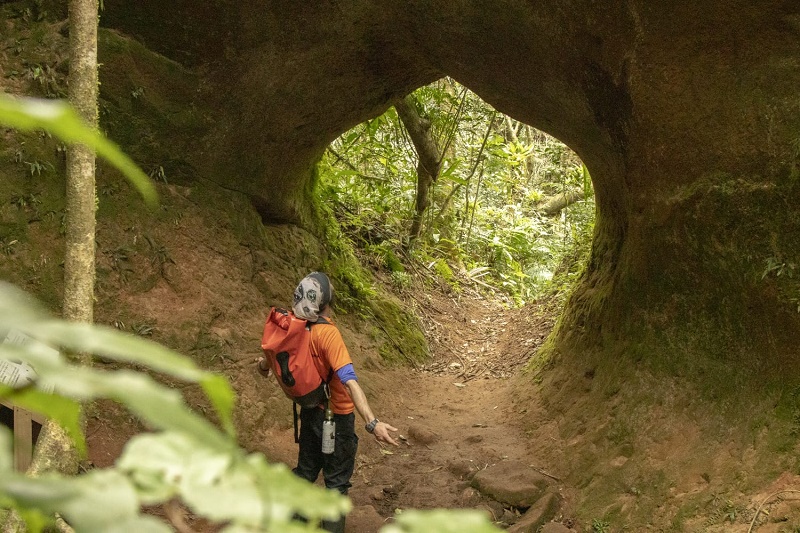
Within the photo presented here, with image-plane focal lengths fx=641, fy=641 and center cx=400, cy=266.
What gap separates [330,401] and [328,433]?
22cm

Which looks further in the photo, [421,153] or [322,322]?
[421,153]

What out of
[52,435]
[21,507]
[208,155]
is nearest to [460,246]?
[208,155]

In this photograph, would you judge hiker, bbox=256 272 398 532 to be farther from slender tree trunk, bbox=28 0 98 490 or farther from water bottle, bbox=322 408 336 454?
slender tree trunk, bbox=28 0 98 490

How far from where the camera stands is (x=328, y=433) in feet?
14.1

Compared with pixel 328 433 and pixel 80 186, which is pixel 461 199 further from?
pixel 80 186

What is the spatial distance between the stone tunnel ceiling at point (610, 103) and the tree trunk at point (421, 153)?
3.36 meters

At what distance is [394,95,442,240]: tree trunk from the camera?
10891mm

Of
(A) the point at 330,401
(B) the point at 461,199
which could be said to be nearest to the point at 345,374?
(A) the point at 330,401

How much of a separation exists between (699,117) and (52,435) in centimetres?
437

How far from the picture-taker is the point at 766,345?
4.08 m

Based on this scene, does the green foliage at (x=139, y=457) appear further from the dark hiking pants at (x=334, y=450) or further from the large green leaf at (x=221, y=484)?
the dark hiking pants at (x=334, y=450)

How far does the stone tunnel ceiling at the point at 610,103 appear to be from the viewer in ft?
13.4

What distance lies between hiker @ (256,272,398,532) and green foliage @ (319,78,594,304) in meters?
5.96

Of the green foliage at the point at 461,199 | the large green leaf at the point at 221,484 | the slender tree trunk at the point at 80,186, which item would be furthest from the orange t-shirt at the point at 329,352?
the green foliage at the point at 461,199
